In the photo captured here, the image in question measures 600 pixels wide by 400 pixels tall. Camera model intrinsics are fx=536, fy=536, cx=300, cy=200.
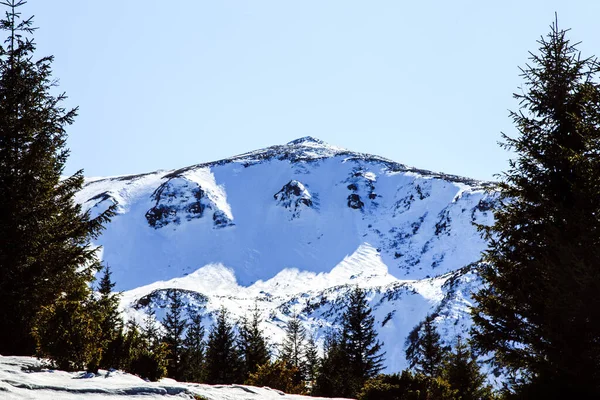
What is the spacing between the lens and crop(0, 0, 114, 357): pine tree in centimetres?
1552

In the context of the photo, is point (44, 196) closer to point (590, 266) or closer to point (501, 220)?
point (501, 220)

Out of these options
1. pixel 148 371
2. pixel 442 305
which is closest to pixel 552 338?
pixel 148 371

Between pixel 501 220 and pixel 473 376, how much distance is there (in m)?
12.0

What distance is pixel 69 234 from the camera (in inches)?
691

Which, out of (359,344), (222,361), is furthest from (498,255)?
(222,361)

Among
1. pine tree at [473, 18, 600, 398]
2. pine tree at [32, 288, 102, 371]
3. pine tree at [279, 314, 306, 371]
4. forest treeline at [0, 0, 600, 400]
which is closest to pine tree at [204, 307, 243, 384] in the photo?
pine tree at [279, 314, 306, 371]

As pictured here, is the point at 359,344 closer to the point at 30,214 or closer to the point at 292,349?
the point at 292,349

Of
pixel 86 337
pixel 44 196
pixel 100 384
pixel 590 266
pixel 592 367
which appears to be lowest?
pixel 100 384

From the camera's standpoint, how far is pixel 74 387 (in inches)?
336

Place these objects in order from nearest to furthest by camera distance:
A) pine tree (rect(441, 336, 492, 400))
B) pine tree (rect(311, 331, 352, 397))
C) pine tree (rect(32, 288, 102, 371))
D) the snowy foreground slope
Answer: the snowy foreground slope
pine tree (rect(32, 288, 102, 371))
pine tree (rect(441, 336, 492, 400))
pine tree (rect(311, 331, 352, 397))

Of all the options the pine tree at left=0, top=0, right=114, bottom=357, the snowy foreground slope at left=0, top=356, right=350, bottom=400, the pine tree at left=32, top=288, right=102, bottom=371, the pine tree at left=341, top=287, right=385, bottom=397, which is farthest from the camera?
the pine tree at left=341, top=287, right=385, bottom=397

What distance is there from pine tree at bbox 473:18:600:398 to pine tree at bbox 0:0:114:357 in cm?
1279

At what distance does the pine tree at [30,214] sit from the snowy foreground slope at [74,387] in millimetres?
5308

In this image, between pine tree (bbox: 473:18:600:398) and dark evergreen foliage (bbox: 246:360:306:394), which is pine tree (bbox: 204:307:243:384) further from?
pine tree (bbox: 473:18:600:398)
